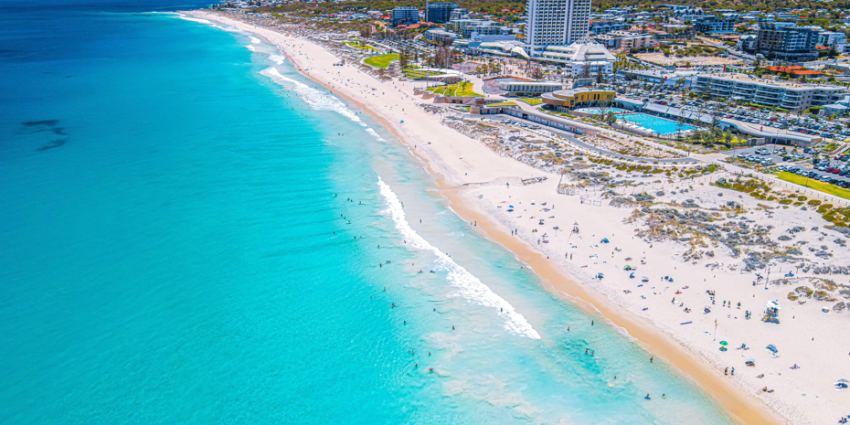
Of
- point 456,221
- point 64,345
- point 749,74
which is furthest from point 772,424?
point 749,74

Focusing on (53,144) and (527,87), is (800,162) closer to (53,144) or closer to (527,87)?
(527,87)

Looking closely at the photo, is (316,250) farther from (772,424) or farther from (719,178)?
Answer: (719,178)

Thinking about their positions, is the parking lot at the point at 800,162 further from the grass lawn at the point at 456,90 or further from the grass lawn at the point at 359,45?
the grass lawn at the point at 359,45

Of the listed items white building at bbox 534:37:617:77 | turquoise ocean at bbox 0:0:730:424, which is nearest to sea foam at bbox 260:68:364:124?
turquoise ocean at bbox 0:0:730:424

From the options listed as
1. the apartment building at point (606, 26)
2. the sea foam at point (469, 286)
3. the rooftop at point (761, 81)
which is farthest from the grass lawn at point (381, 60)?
the sea foam at point (469, 286)

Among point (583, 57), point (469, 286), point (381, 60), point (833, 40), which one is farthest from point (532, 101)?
point (833, 40)

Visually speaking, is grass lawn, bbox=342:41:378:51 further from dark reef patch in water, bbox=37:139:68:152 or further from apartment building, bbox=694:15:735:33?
dark reef patch in water, bbox=37:139:68:152
